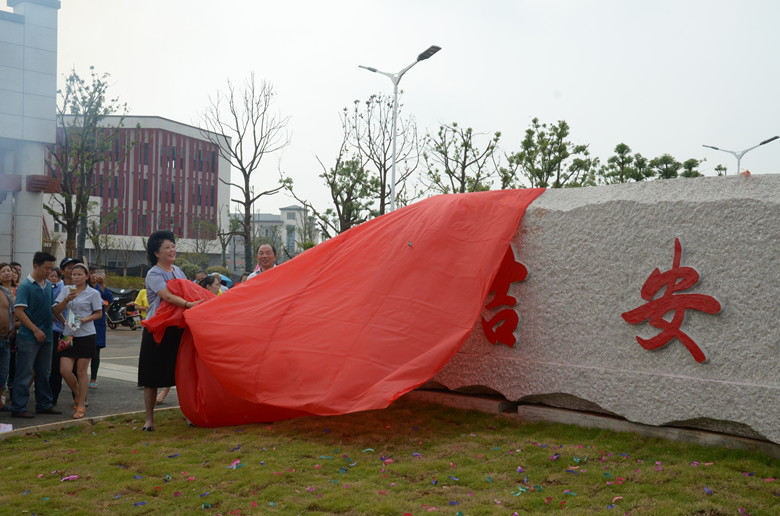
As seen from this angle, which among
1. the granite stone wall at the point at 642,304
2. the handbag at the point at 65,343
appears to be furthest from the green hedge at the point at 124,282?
the granite stone wall at the point at 642,304

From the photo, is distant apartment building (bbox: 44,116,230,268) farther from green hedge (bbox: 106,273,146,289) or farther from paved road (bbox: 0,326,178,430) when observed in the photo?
paved road (bbox: 0,326,178,430)

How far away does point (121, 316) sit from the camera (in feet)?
64.0

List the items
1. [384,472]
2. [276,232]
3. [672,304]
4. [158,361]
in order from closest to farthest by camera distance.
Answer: [384,472] → [672,304] → [158,361] → [276,232]

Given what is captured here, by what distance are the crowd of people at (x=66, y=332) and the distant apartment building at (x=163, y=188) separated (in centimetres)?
4554

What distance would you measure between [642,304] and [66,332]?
5.51 metres

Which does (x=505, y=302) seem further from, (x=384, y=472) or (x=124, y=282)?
(x=124, y=282)

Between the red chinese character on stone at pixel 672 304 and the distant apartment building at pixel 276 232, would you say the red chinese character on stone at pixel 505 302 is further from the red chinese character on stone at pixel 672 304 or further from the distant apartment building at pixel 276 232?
the distant apartment building at pixel 276 232

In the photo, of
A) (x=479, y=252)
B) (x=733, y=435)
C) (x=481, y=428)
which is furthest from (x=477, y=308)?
(x=733, y=435)

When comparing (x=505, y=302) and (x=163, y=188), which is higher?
(x=163, y=188)

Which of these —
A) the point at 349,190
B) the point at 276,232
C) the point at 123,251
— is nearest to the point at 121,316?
the point at 349,190

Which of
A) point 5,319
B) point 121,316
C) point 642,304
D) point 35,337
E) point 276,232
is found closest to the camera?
point 642,304

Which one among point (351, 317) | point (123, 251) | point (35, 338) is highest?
point (123, 251)

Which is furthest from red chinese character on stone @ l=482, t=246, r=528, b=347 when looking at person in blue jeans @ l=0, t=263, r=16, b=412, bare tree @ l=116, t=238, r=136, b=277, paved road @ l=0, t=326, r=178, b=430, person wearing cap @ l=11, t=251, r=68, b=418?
bare tree @ l=116, t=238, r=136, b=277

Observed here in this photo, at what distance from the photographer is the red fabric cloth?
17.0 ft
